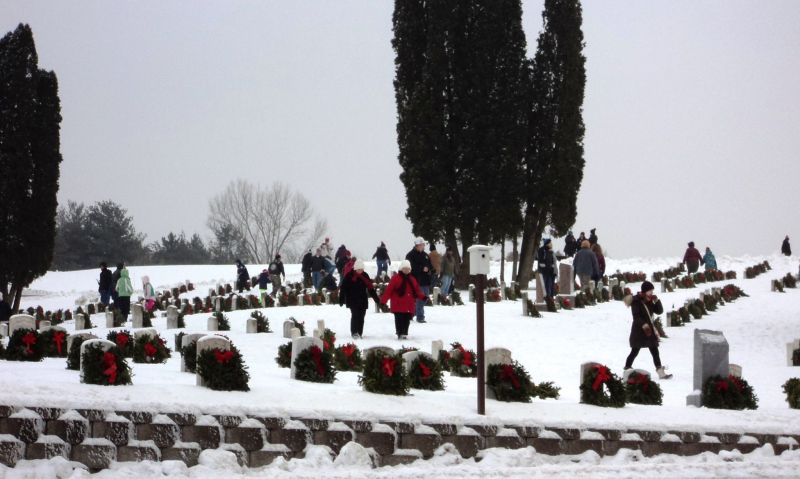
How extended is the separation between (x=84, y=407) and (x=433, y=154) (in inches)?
1005

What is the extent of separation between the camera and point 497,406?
11008mm

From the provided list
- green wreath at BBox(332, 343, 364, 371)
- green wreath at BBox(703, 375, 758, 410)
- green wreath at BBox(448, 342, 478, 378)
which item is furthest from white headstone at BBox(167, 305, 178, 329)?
green wreath at BBox(703, 375, 758, 410)

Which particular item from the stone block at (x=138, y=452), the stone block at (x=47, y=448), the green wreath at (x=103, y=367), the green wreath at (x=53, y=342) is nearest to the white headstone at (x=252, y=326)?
the green wreath at (x=53, y=342)

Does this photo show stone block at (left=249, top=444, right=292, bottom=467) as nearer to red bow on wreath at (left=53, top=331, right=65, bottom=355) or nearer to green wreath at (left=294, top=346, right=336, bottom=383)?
green wreath at (left=294, top=346, right=336, bottom=383)

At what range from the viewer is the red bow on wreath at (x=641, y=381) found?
12664mm

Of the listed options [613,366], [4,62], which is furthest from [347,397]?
[4,62]

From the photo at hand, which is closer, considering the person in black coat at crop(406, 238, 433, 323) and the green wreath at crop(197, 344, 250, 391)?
the green wreath at crop(197, 344, 250, 391)

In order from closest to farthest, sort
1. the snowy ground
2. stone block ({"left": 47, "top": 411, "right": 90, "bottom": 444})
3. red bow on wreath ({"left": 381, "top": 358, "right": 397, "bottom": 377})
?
stone block ({"left": 47, "top": 411, "right": 90, "bottom": 444}) < the snowy ground < red bow on wreath ({"left": 381, "top": 358, "right": 397, "bottom": 377})

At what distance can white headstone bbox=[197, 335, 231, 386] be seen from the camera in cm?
1043

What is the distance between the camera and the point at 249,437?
30.0ft

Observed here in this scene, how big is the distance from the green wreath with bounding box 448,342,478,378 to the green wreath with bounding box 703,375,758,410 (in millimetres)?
3244

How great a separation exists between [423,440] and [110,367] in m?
3.06

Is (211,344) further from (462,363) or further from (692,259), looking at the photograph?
(692,259)

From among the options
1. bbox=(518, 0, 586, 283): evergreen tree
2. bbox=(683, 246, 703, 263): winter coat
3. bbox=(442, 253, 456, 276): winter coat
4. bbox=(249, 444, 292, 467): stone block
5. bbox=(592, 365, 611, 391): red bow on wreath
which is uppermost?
bbox=(518, 0, 586, 283): evergreen tree
